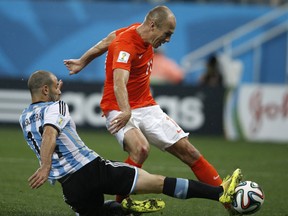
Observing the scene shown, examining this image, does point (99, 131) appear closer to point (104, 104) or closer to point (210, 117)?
point (210, 117)

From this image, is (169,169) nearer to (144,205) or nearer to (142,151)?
(142,151)

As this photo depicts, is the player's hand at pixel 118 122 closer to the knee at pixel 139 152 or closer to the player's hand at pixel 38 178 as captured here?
the knee at pixel 139 152

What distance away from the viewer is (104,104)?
311 inches

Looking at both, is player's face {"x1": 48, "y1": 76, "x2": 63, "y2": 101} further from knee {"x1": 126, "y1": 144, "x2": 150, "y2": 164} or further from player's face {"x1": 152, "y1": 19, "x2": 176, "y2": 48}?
player's face {"x1": 152, "y1": 19, "x2": 176, "y2": 48}

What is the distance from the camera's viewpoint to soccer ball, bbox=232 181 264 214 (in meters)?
6.93

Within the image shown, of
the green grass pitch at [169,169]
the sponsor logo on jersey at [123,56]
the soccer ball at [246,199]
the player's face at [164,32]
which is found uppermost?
the player's face at [164,32]

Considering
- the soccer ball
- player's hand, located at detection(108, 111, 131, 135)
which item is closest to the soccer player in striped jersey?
the soccer ball

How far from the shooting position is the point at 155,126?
7.89m

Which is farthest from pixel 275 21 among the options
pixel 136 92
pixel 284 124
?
pixel 136 92

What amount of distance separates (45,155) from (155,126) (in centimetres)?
180

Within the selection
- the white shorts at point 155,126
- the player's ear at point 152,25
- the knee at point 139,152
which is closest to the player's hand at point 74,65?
the white shorts at point 155,126

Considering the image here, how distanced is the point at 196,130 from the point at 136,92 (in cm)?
926

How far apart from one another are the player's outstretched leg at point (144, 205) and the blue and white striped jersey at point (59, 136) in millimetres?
643

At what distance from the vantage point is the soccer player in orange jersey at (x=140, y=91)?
24.6 ft
